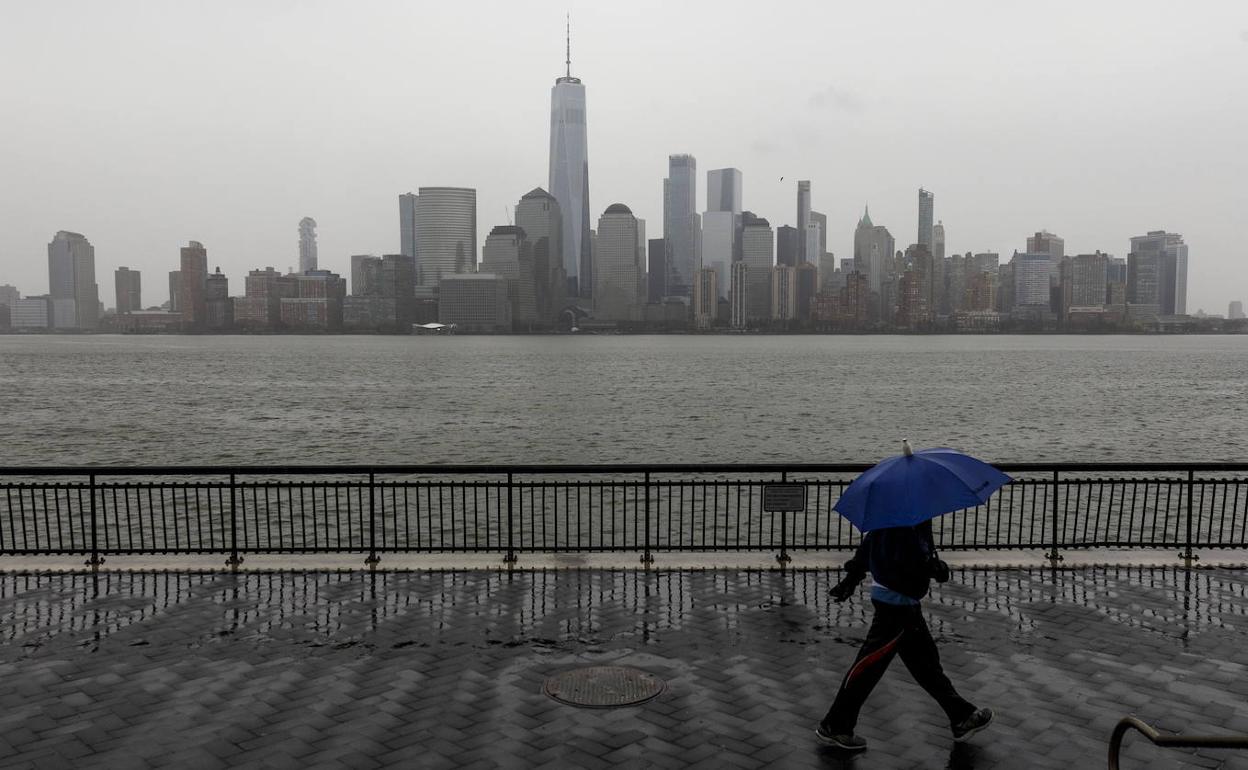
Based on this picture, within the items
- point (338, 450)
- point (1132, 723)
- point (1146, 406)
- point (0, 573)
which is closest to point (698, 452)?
point (338, 450)

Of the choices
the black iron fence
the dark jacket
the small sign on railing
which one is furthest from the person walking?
the small sign on railing

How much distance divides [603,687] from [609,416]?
5809 cm

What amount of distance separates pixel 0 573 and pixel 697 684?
31.0 ft

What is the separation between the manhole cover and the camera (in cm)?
814

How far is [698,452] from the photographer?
154ft

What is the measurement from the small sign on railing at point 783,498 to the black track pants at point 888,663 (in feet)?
14.9

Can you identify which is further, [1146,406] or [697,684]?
[1146,406]

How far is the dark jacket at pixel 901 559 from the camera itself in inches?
272

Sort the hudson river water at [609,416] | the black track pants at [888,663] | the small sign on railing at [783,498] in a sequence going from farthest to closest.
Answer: the hudson river water at [609,416], the small sign on railing at [783,498], the black track pants at [888,663]

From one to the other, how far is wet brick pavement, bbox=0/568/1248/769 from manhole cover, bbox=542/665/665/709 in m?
0.14

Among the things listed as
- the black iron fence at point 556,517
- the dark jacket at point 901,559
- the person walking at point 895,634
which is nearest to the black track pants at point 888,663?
the person walking at point 895,634

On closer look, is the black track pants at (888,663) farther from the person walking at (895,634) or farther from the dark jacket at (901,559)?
the dark jacket at (901,559)

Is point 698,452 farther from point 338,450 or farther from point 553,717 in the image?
point 553,717

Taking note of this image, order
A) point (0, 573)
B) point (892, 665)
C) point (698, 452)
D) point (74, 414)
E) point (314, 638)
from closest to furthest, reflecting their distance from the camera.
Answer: point (892, 665) < point (314, 638) < point (0, 573) < point (698, 452) < point (74, 414)
